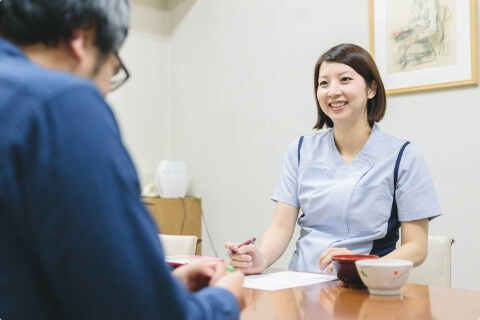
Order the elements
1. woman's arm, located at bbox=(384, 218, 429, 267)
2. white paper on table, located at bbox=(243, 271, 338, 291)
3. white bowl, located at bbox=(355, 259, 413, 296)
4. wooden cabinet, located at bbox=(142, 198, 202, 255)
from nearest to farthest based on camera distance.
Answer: white bowl, located at bbox=(355, 259, 413, 296) < white paper on table, located at bbox=(243, 271, 338, 291) < woman's arm, located at bbox=(384, 218, 429, 267) < wooden cabinet, located at bbox=(142, 198, 202, 255)

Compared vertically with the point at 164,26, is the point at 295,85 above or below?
below

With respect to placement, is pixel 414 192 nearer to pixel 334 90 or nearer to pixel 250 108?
pixel 334 90

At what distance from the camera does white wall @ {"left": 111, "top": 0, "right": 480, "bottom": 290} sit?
2.80 metres

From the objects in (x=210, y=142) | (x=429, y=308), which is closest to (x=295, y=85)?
(x=210, y=142)

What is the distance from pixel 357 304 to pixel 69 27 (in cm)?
86

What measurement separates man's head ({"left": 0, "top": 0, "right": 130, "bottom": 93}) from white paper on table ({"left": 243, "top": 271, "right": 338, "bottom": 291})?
0.89 m

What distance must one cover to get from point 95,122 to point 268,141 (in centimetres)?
318

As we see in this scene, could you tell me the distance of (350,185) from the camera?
187 cm

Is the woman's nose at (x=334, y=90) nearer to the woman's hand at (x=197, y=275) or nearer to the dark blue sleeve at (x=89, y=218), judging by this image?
the woman's hand at (x=197, y=275)

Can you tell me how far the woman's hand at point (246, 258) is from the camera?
1596 millimetres

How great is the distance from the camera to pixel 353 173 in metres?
1.91

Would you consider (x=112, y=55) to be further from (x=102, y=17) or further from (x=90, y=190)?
(x=90, y=190)

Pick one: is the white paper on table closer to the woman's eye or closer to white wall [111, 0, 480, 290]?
the woman's eye

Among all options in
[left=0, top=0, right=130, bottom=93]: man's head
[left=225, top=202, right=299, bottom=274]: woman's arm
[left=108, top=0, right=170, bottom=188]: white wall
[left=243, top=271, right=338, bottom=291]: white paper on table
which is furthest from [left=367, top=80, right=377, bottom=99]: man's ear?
[left=108, top=0, right=170, bottom=188]: white wall
